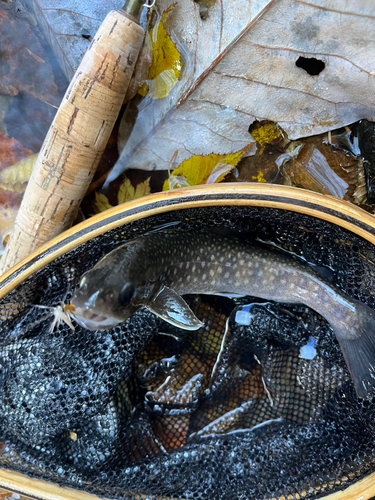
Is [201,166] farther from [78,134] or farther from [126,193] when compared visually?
[78,134]

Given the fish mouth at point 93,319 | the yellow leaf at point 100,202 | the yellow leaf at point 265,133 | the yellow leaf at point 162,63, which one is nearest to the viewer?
the fish mouth at point 93,319

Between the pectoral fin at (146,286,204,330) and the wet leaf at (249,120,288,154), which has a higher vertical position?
the wet leaf at (249,120,288,154)

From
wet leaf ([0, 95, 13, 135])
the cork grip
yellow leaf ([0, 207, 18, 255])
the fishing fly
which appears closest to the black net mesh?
the fishing fly

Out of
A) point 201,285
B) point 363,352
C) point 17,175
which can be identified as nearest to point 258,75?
point 201,285

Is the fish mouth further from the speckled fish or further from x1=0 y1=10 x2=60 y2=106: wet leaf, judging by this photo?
x1=0 y1=10 x2=60 y2=106: wet leaf

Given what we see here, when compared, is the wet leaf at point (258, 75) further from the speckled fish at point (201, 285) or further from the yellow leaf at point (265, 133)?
the speckled fish at point (201, 285)

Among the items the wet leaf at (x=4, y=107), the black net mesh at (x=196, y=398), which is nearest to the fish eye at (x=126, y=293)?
the black net mesh at (x=196, y=398)

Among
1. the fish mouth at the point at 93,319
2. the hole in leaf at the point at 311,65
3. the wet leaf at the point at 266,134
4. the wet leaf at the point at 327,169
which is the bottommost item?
the fish mouth at the point at 93,319

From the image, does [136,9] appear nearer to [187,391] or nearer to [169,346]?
[169,346]
